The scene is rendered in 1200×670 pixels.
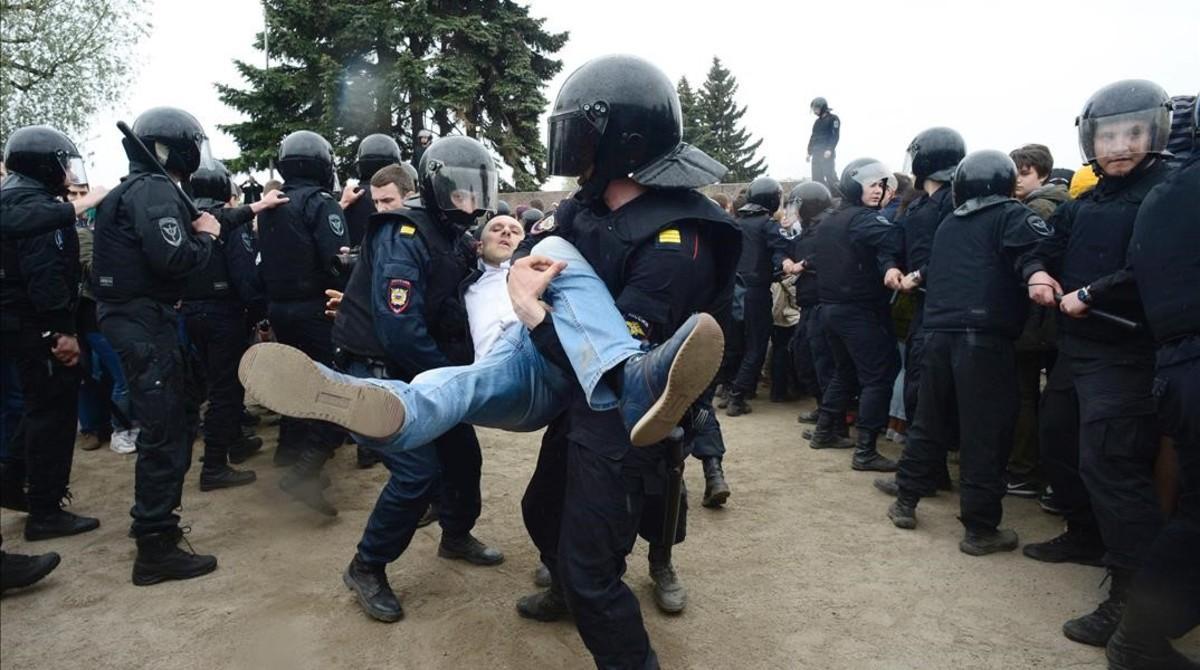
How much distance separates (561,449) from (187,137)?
2.92 metres

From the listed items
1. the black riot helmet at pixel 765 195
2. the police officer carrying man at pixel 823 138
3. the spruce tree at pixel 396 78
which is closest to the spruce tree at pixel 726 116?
the spruce tree at pixel 396 78

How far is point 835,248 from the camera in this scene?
19.7 feet

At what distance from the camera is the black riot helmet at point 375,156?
6.46 metres

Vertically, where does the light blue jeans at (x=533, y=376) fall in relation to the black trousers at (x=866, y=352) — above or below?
above

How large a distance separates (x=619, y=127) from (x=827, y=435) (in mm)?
4532

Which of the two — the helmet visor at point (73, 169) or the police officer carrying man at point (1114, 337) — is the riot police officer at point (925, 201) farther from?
the helmet visor at point (73, 169)

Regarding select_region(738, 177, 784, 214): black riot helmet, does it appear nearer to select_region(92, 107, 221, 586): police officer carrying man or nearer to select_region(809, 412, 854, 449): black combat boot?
A: select_region(809, 412, 854, 449): black combat boot

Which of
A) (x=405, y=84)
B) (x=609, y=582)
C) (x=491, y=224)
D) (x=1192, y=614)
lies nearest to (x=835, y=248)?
(x=491, y=224)

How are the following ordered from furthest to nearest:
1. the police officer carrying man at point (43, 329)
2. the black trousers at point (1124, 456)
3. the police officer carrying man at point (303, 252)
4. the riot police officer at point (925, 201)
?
the police officer carrying man at point (303, 252), the riot police officer at point (925, 201), the police officer carrying man at point (43, 329), the black trousers at point (1124, 456)

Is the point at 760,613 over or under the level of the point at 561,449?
under

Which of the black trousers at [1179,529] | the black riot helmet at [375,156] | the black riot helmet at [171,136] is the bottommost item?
the black trousers at [1179,529]

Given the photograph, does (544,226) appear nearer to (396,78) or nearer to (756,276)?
(756,276)

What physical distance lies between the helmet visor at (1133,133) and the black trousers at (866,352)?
8.43ft

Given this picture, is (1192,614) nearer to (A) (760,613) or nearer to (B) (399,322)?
(A) (760,613)
